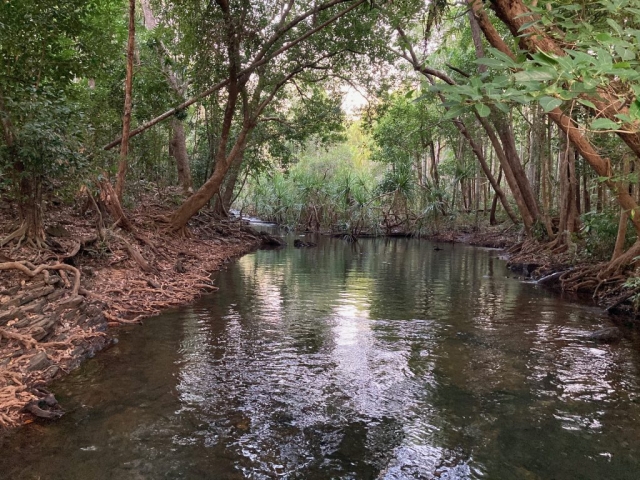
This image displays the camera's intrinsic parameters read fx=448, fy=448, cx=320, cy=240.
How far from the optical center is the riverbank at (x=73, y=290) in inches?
176

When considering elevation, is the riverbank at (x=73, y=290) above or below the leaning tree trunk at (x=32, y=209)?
below

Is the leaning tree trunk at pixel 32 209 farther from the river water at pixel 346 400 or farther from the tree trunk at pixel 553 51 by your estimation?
the tree trunk at pixel 553 51

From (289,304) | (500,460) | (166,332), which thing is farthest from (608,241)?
(166,332)

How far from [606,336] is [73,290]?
770 cm

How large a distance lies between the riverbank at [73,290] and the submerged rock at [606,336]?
22.4 ft

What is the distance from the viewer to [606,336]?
21.4 ft

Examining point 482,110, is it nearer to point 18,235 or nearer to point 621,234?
point 18,235

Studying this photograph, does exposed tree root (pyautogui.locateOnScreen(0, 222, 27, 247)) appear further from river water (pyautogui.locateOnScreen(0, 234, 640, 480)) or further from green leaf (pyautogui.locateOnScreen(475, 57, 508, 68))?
green leaf (pyautogui.locateOnScreen(475, 57, 508, 68))

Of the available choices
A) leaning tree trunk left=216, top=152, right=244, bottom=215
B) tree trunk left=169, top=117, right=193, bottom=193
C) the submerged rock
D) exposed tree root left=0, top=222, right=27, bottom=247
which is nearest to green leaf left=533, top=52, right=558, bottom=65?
the submerged rock

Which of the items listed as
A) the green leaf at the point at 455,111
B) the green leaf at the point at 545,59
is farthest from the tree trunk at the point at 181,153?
the green leaf at the point at 545,59

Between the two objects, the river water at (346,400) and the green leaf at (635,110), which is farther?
the river water at (346,400)

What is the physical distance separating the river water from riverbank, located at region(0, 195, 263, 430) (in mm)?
268

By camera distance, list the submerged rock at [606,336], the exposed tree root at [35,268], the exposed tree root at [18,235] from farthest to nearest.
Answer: the exposed tree root at [18,235] → the submerged rock at [606,336] → the exposed tree root at [35,268]

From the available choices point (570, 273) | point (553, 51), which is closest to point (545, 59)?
point (553, 51)
